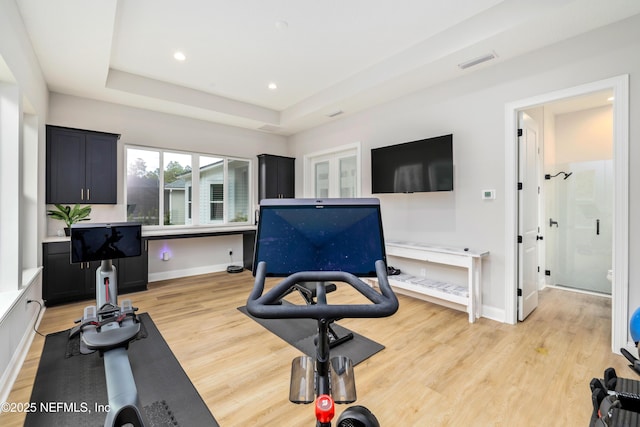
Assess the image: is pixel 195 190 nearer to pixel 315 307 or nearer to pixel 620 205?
pixel 315 307

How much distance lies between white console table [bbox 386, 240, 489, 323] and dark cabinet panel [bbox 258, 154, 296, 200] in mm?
3045

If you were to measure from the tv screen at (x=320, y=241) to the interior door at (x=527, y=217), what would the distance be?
9.68 ft

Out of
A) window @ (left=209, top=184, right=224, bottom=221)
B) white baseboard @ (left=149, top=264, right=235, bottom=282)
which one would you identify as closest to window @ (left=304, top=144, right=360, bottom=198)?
window @ (left=209, top=184, right=224, bottom=221)

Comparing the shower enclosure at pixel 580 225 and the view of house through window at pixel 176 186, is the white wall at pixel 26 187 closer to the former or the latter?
the view of house through window at pixel 176 186

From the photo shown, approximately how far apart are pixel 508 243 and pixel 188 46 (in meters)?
4.46

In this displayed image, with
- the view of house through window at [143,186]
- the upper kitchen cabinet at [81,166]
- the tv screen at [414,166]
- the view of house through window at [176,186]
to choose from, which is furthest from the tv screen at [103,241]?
the tv screen at [414,166]

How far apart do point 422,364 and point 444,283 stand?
1.74m

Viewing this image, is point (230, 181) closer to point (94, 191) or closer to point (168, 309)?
point (94, 191)

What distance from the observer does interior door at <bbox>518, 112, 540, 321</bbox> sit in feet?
10.9

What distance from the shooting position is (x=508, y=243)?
331 centimetres

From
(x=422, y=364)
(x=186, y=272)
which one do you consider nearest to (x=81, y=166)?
(x=186, y=272)

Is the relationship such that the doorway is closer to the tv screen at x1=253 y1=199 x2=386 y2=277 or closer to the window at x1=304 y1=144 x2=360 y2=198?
the window at x1=304 y1=144 x2=360 y2=198

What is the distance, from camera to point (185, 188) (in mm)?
5461

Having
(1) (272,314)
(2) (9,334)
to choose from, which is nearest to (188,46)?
(2) (9,334)
